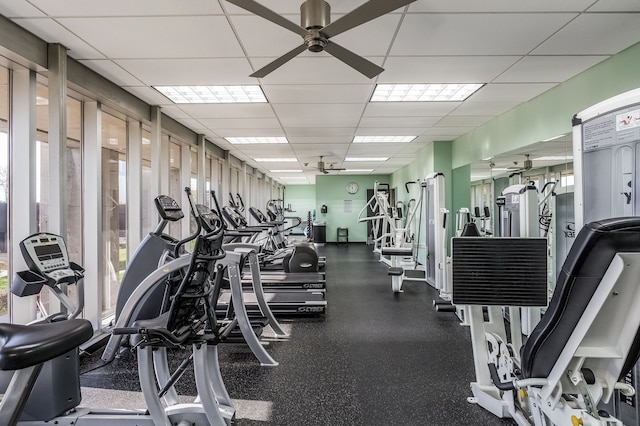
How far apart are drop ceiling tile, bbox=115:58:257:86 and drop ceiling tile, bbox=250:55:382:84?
200 millimetres

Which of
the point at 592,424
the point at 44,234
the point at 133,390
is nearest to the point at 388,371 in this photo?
the point at 592,424

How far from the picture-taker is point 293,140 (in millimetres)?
6312

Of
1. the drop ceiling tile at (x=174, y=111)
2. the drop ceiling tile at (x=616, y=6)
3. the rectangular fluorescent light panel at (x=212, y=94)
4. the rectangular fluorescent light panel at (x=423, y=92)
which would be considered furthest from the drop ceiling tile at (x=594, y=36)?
the drop ceiling tile at (x=174, y=111)

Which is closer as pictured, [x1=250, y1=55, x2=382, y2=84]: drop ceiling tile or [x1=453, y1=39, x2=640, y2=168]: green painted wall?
[x1=453, y1=39, x2=640, y2=168]: green painted wall

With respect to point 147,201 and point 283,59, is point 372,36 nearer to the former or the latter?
point 283,59

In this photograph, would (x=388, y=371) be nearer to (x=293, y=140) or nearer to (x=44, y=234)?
(x=44, y=234)

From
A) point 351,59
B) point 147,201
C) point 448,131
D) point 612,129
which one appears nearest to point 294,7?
point 351,59

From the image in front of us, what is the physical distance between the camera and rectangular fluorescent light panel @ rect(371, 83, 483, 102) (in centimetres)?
366

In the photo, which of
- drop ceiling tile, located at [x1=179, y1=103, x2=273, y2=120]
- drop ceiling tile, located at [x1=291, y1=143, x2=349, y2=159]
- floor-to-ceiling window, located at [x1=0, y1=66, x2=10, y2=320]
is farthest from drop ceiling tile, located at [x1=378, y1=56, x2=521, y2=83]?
drop ceiling tile, located at [x1=291, y1=143, x2=349, y2=159]

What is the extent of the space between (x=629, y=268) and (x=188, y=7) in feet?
8.65

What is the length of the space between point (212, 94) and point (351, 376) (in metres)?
3.25

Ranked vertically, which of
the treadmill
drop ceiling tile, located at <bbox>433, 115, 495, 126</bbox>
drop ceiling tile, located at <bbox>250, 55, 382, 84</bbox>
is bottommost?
the treadmill

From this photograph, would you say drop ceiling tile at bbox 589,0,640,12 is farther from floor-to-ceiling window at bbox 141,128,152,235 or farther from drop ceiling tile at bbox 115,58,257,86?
floor-to-ceiling window at bbox 141,128,152,235

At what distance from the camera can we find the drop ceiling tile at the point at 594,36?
2363 millimetres
